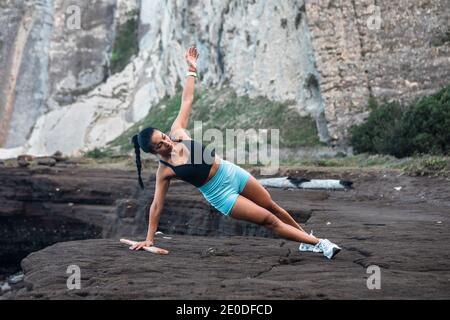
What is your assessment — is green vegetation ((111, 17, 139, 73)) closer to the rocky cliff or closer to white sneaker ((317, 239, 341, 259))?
the rocky cliff

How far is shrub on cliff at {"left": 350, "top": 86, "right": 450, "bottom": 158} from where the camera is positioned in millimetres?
16847

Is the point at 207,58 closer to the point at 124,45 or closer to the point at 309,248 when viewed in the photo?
the point at 124,45

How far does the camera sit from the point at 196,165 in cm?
544

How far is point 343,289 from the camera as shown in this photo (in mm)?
4219

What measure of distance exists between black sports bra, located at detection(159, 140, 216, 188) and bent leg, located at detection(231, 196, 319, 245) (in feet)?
1.20

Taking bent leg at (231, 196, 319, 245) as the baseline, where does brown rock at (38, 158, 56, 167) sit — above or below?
above

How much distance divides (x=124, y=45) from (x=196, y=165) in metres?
42.2

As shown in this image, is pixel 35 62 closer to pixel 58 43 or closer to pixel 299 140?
pixel 58 43

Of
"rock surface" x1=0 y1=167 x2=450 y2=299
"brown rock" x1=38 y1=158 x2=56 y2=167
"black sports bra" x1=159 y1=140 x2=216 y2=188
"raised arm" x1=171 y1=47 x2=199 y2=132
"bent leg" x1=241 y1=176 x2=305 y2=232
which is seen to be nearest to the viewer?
"rock surface" x1=0 y1=167 x2=450 y2=299

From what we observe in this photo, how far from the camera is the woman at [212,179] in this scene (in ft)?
18.0

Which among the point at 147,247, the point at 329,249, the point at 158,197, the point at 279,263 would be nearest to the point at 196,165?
the point at 158,197

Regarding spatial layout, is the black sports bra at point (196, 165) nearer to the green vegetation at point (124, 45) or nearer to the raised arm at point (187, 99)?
the raised arm at point (187, 99)

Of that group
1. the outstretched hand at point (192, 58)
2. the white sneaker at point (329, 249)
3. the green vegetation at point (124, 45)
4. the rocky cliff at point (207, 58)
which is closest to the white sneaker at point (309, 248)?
the white sneaker at point (329, 249)

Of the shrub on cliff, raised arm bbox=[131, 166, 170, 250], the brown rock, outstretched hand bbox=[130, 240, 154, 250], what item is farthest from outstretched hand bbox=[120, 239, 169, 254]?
the brown rock
